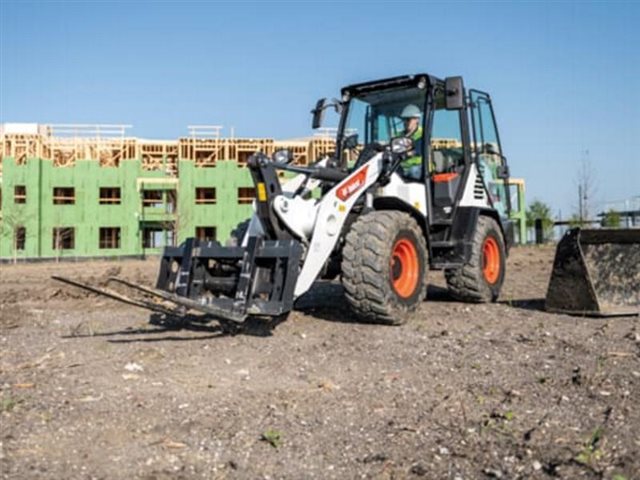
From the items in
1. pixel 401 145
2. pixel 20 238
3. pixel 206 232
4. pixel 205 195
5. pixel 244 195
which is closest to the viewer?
pixel 401 145

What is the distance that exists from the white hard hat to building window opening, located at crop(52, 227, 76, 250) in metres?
37.2

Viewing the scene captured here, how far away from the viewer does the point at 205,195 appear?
45.9 m

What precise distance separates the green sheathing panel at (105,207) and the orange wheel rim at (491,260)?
34765 millimetres

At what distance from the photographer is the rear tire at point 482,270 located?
8703 millimetres

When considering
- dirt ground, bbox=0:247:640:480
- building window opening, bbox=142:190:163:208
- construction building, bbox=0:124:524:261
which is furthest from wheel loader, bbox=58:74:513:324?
building window opening, bbox=142:190:163:208

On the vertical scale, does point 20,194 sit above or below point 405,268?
above

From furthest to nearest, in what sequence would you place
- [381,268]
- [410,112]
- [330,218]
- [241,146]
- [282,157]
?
[241,146], [410,112], [282,157], [330,218], [381,268]

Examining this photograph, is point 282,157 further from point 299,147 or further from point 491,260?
point 299,147

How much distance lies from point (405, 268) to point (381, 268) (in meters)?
0.84

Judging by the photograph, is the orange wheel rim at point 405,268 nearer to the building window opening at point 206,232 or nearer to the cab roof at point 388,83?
the cab roof at point 388,83

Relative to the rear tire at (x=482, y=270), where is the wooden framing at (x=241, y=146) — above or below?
above

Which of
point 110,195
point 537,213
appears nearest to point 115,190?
point 110,195

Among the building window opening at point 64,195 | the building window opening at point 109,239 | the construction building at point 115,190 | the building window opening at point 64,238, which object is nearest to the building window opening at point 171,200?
the construction building at point 115,190

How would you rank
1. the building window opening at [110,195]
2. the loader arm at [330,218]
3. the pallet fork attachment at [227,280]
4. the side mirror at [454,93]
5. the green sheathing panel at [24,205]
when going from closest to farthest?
the pallet fork attachment at [227,280] → the loader arm at [330,218] → the side mirror at [454,93] → the green sheathing panel at [24,205] → the building window opening at [110,195]
